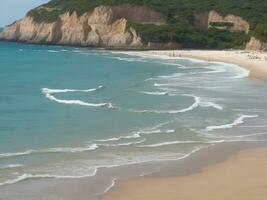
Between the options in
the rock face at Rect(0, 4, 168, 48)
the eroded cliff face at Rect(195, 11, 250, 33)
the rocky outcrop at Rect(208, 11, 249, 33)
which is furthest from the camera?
the eroded cliff face at Rect(195, 11, 250, 33)

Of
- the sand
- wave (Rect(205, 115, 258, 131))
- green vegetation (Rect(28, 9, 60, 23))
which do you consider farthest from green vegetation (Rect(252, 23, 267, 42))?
the sand

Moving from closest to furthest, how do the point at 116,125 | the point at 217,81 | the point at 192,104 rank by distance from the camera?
the point at 116,125 → the point at 192,104 → the point at 217,81

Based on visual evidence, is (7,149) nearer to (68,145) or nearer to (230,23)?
(68,145)

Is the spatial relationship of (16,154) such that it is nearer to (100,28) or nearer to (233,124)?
(233,124)

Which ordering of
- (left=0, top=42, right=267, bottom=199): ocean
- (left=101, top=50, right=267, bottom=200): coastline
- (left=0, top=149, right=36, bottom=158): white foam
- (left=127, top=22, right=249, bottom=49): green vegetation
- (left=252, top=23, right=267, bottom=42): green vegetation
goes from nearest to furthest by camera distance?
(left=101, top=50, right=267, bottom=200): coastline
(left=0, top=42, right=267, bottom=199): ocean
(left=0, top=149, right=36, bottom=158): white foam
(left=252, top=23, right=267, bottom=42): green vegetation
(left=127, top=22, right=249, bottom=49): green vegetation

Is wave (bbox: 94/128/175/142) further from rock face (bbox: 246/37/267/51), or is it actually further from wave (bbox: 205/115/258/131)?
rock face (bbox: 246/37/267/51)

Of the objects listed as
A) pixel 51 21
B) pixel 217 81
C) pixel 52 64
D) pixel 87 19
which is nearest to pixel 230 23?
pixel 87 19

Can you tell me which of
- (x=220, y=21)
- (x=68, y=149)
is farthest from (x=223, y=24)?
(x=68, y=149)
